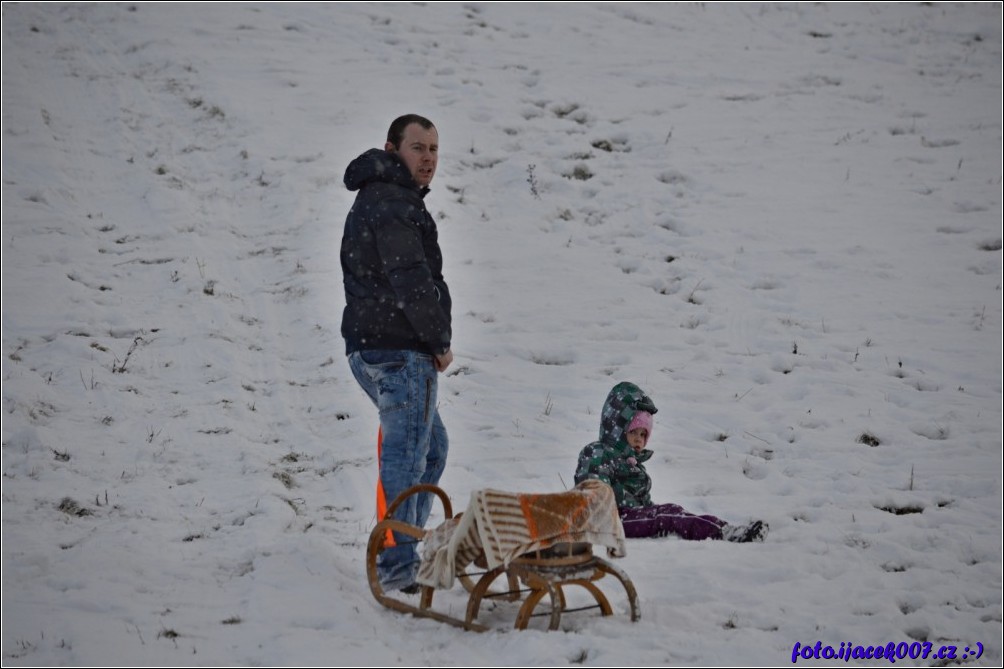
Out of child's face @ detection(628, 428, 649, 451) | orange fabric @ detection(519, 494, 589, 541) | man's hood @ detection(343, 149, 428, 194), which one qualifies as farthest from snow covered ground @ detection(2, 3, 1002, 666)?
man's hood @ detection(343, 149, 428, 194)

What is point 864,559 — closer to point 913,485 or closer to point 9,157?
point 913,485

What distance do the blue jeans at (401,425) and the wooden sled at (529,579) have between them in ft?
0.52

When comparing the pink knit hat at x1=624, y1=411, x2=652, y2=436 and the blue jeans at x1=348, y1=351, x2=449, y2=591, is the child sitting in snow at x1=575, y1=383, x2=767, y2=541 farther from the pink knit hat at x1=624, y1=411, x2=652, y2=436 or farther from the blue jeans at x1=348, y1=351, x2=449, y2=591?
the blue jeans at x1=348, y1=351, x2=449, y2=591

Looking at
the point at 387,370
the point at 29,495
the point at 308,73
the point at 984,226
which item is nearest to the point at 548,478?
the point at 387,370

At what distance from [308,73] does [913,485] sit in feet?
36.3

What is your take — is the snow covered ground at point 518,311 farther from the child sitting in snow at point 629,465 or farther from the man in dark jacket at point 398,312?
the man in dark jacket at point 398,312

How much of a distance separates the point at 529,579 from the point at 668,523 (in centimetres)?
191

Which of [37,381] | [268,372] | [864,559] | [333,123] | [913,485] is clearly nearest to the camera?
[864,559]

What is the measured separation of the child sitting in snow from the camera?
591cm

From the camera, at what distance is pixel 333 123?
42.1 feet

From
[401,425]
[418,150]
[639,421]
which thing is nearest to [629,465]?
[639,421]

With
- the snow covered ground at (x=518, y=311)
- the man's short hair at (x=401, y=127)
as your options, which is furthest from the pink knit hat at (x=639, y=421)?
the man's short hair at (x=401, y=127)

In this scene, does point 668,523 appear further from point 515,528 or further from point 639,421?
point 515,528

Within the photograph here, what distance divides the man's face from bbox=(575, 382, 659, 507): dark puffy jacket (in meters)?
2.11
